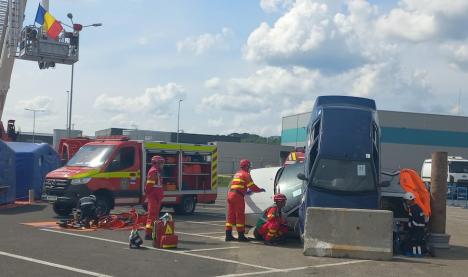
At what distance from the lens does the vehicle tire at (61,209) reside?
57.7 ft

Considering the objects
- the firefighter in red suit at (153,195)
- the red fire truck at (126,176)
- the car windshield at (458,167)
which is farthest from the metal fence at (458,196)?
the firefighter in red suit at (153,195)

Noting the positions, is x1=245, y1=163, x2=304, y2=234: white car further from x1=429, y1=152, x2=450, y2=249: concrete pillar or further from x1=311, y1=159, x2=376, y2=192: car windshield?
x1=429, y1=152, x2=450, y2=249: concrete pillar

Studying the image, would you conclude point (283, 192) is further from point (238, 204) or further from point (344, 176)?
point (344, 176)

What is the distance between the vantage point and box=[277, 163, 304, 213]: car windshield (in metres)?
14.2

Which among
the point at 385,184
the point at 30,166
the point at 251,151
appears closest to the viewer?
the point at 385,184

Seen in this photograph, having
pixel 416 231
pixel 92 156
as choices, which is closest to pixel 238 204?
pixel 416 231

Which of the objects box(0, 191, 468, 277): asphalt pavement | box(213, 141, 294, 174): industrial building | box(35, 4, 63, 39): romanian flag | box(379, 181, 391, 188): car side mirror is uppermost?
box(35, 4, 63, 39): romanian flag

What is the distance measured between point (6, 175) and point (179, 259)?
12.6m

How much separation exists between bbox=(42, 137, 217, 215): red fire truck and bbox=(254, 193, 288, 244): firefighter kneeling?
238 inches

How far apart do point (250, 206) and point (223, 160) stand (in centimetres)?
5721

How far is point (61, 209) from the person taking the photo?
17797 millimetres

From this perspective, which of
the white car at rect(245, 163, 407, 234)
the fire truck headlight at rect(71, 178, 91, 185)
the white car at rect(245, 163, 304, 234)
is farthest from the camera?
the fire truck headlight at rect(71, 178, 91, 185)

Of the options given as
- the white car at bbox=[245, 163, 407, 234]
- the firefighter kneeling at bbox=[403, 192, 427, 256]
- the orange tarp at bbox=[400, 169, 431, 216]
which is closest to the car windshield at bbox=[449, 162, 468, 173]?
the white car at bbox=[245, 163, 407, 234]

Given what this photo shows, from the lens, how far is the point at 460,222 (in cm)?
2133
